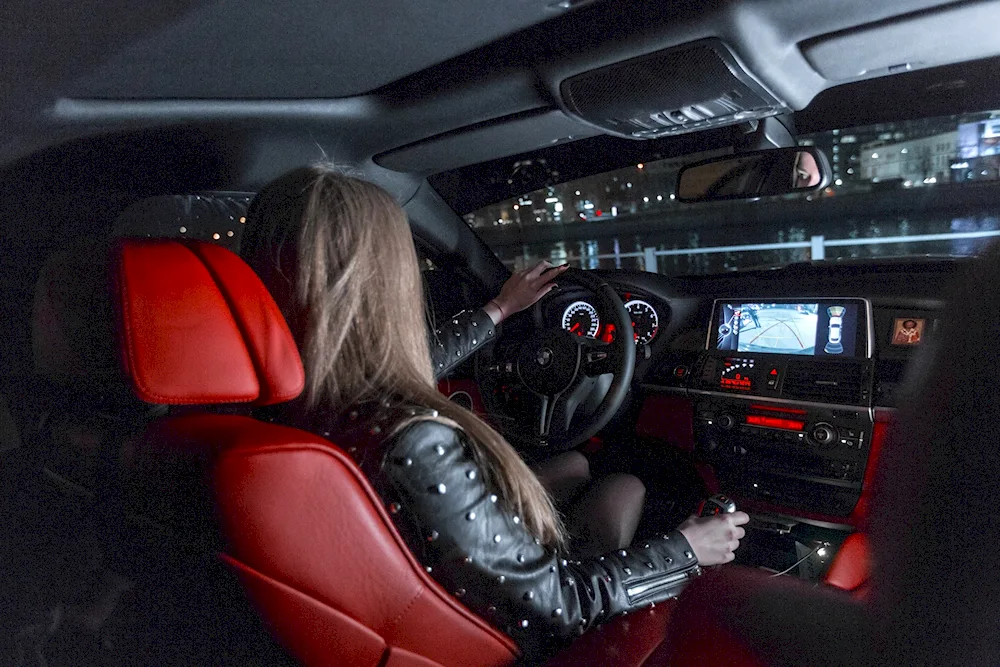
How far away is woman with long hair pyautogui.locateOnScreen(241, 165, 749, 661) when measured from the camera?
1.39 m

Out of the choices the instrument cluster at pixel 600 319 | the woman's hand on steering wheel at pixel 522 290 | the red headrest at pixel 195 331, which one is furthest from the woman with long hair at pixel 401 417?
the instrument cluster at pixel 600 319

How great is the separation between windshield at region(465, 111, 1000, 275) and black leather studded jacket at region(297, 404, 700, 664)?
90cm

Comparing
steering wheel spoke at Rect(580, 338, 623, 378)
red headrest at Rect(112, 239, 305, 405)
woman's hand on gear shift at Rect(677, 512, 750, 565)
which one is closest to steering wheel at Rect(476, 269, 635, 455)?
steering wheel spoke at Rect(580, 338, 623, 378)

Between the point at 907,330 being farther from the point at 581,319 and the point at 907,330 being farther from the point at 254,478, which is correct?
the point at 254,478

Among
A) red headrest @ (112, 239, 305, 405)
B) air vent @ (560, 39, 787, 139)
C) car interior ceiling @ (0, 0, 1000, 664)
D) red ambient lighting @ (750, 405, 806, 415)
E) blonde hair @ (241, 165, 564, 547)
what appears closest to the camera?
red headrest @ (112, 239, 305, 405)

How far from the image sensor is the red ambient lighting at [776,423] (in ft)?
10.6

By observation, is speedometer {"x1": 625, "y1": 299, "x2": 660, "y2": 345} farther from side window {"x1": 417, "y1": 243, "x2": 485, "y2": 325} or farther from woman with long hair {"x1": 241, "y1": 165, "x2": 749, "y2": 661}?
woman with long hair {"x1": 241, "y1": 165, "x2": 749, "y2": 661}

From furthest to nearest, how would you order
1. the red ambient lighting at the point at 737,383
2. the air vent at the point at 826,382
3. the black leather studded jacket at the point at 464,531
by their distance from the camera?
the red ambient lighting at the point at 737,383
the air vent at the point at 826,382
the black leather studded jacket at the point at 464,531

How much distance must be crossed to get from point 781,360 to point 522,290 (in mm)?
1260

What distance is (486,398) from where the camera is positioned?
11.1 ft

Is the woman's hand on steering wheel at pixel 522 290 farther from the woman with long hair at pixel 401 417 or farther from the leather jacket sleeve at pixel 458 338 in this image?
the woman with long hair at pixel 401 417

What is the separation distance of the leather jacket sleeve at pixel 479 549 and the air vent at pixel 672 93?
1.23 metres

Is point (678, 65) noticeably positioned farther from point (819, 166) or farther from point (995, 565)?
point (995, 565)

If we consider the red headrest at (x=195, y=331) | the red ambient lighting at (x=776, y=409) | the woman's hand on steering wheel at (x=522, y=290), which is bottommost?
the red ambient lighting at (x=776, y=409)
